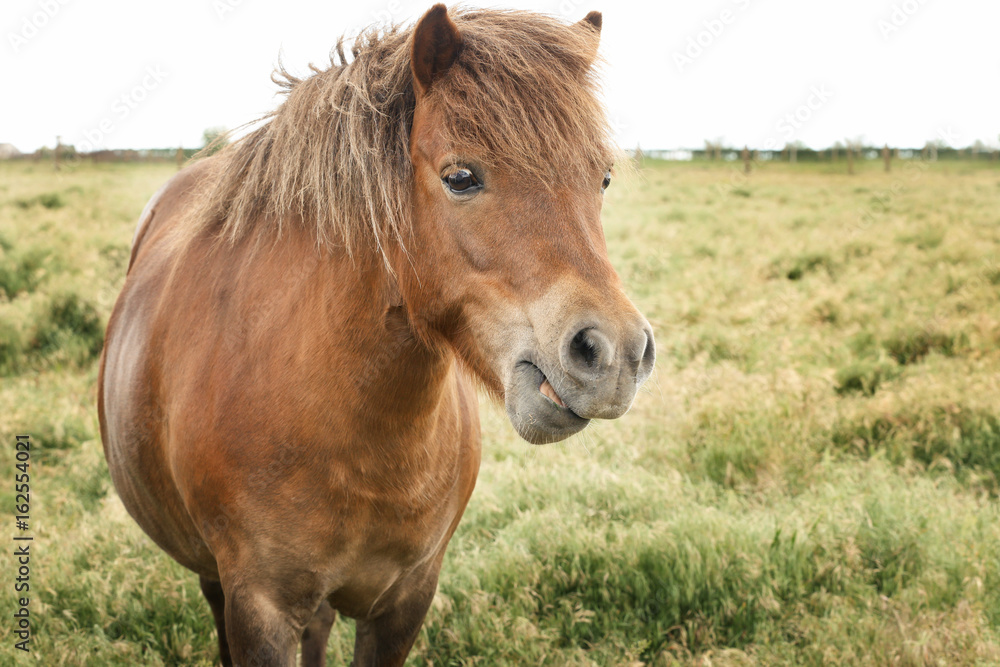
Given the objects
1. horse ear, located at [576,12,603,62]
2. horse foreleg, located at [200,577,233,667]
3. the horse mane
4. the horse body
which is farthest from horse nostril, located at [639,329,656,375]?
horse foreleg, located at [200,577,233,667]

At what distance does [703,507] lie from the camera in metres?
3.71

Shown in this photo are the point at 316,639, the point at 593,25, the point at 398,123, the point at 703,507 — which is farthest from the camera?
the point at 703,507

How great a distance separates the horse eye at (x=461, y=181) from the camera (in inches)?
64.6

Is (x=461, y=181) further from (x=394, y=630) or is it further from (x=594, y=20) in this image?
(x=394, y=630)

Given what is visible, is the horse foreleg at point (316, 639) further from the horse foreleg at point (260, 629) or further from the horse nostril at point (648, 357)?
the horse nostril at point (648, 357)

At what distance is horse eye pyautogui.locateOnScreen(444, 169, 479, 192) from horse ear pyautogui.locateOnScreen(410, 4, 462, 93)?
9.9 inches

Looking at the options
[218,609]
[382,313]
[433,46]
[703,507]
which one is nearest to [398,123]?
[433,46]

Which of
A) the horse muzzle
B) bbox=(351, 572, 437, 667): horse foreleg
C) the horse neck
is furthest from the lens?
bbox=(351, 572, 437, 667): horse foreleg

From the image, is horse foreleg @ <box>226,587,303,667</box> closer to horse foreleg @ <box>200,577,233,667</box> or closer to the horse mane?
the horse mane

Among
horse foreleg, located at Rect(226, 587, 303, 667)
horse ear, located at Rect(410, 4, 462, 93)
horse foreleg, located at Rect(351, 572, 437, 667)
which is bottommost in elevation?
horse foreleg, located at Rect(351, 572, 437, 667)

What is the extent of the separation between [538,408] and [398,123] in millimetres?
818

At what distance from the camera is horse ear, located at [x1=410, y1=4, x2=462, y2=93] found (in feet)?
5.35

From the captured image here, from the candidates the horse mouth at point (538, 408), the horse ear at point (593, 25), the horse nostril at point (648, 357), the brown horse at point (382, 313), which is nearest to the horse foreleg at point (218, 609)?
the brown horse at point (382, 313)

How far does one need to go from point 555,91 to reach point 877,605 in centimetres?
269
